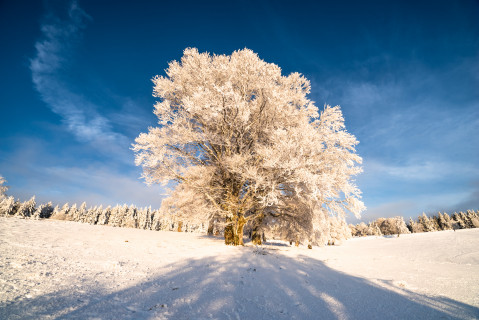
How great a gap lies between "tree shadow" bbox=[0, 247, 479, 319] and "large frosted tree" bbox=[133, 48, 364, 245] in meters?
4.55

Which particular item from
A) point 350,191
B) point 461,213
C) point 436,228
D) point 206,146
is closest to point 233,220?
point 206,146

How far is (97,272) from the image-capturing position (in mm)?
4434

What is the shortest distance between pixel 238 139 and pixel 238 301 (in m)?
8.43

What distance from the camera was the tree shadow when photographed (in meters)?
2.81

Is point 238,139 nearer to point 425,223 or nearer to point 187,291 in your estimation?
point 187,291

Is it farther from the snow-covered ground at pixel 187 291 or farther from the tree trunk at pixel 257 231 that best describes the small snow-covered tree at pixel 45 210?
the snow-covered ground at pixel 187 291

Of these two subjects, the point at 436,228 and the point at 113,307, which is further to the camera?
the point at 436,228

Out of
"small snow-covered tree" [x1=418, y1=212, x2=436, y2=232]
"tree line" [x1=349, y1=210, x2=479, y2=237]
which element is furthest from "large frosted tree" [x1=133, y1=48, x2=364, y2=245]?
"small snow-covered tree" [x1=418, y1=212, x2=436, y2=232]

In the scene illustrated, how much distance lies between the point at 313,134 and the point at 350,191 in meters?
3.55

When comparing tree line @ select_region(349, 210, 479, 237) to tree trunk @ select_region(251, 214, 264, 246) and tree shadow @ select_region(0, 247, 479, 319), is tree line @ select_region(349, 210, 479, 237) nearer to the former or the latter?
tree trunk @ select_region(251, 214, 264, 246)

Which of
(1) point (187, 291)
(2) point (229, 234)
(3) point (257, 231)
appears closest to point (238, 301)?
(1) point (187, 291)

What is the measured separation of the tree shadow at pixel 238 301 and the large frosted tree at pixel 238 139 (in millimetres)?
4551

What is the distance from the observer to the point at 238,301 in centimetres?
375

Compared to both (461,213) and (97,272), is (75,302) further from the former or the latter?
(461,213)
